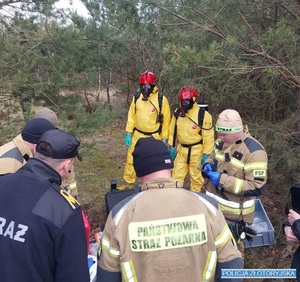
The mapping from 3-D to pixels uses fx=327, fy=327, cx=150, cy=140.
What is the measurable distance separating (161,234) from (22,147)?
66.6 inches

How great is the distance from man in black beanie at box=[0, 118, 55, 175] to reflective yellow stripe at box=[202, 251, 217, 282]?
1.71 meters

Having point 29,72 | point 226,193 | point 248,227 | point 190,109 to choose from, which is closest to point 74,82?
point 29,72

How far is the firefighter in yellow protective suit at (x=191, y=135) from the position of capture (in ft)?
16.9

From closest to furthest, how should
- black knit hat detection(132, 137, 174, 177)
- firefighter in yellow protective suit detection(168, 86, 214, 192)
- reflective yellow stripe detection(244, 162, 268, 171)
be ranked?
black knit hat detection(132, 137, 174, 177) → reflective yellow stripe detection(244, 162, 268, 171) → firefighter in yellow protective suit detection(168, 86, 214, 192)

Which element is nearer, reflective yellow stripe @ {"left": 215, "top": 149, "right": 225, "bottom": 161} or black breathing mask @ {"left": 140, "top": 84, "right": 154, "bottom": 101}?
reflective yellow stripe @ {"left": 215, "top": 149, "right": 225, "bottom": 161}

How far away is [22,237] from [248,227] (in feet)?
7.46

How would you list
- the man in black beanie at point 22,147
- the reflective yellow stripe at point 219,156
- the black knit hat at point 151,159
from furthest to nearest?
the reflective yellow stripe at point 219,156 < the man in black beanie at point 22,147 < the black knit hat at point 151,159

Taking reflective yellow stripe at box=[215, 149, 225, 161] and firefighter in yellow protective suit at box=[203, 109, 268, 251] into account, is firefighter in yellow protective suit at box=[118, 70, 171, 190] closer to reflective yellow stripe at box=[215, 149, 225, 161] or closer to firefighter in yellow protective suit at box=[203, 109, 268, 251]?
reflective yellow stripe at box=[215, 149, 225, 161]

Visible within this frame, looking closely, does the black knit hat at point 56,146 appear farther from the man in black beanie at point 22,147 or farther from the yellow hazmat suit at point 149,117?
the yellow hazmat suit at point 149,117

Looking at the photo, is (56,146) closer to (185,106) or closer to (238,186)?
(238,186)

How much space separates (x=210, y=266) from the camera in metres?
1.80

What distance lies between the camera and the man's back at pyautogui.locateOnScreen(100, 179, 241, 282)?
1688 millimetres

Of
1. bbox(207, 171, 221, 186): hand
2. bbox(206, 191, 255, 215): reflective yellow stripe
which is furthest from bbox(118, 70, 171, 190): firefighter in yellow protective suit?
bbox(206, 191, 255, 215): reflective yellow stripe

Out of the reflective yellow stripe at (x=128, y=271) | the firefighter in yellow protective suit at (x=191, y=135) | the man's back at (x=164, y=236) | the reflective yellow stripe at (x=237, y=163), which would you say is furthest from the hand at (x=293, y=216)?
the firefighter in yellow protective suit at (x=191, y=135)
